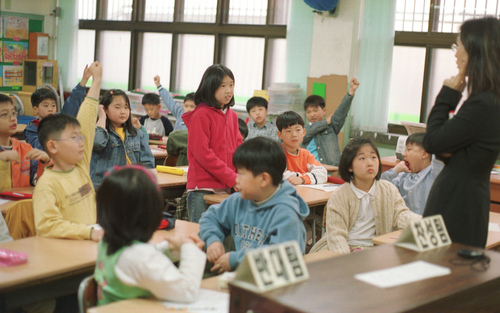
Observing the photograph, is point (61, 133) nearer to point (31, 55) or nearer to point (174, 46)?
point (174, 46)

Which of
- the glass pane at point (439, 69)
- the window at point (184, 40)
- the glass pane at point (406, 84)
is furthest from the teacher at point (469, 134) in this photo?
the window at point (184, 40)

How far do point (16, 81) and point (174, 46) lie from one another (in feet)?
9.13

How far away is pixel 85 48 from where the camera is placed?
9.02 meters

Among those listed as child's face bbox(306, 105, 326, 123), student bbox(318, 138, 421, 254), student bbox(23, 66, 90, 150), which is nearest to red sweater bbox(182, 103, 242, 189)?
student bbox(23, 66, 90, 150)

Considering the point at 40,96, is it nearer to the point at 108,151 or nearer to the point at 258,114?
the point at 108,151

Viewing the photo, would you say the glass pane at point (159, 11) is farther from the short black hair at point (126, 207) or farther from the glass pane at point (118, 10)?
the short black hair at point (126, 207)

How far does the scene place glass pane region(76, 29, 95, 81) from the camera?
29.3 feet

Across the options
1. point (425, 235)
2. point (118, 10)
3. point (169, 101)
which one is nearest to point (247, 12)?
point (169, 101)

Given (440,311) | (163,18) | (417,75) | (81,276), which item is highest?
(163,18)

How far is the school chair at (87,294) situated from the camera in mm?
1769

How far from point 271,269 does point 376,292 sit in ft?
0.85

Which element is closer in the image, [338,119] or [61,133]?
[61,133]

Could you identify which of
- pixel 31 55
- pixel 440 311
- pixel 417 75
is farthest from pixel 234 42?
pixel 440 311

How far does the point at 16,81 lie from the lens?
29.5 feet
